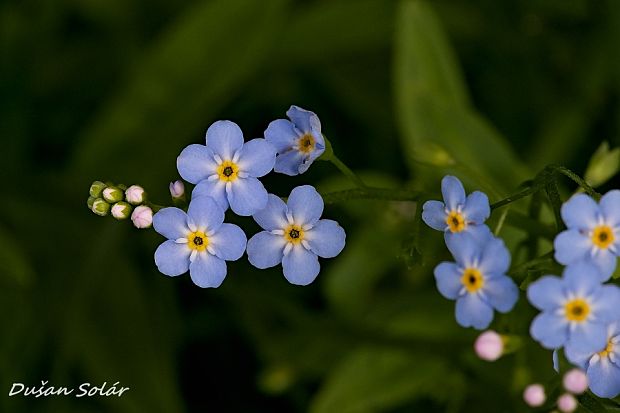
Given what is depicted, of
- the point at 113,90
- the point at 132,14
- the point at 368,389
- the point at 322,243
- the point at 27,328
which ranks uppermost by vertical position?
the point at 132,14

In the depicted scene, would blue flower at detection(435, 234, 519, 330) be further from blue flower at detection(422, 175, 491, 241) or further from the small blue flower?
the small blue flower

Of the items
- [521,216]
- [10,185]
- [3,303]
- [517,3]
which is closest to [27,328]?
[3,303]

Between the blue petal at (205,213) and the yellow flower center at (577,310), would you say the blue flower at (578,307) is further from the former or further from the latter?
the blue petal at (205,213)

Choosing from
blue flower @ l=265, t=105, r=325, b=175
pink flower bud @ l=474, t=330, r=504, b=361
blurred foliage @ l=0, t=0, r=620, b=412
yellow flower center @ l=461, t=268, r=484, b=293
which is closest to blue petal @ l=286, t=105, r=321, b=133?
blue flower @ l=265, t=105, r=325, b=175

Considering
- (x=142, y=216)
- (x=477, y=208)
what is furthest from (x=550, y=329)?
(x=142, y=216)

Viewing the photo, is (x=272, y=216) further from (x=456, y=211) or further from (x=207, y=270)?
(x=456, y=211)

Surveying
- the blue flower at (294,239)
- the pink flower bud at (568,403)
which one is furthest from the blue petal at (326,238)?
the pink flower bud at (568,403)

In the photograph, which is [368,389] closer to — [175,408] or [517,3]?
[175,408]
